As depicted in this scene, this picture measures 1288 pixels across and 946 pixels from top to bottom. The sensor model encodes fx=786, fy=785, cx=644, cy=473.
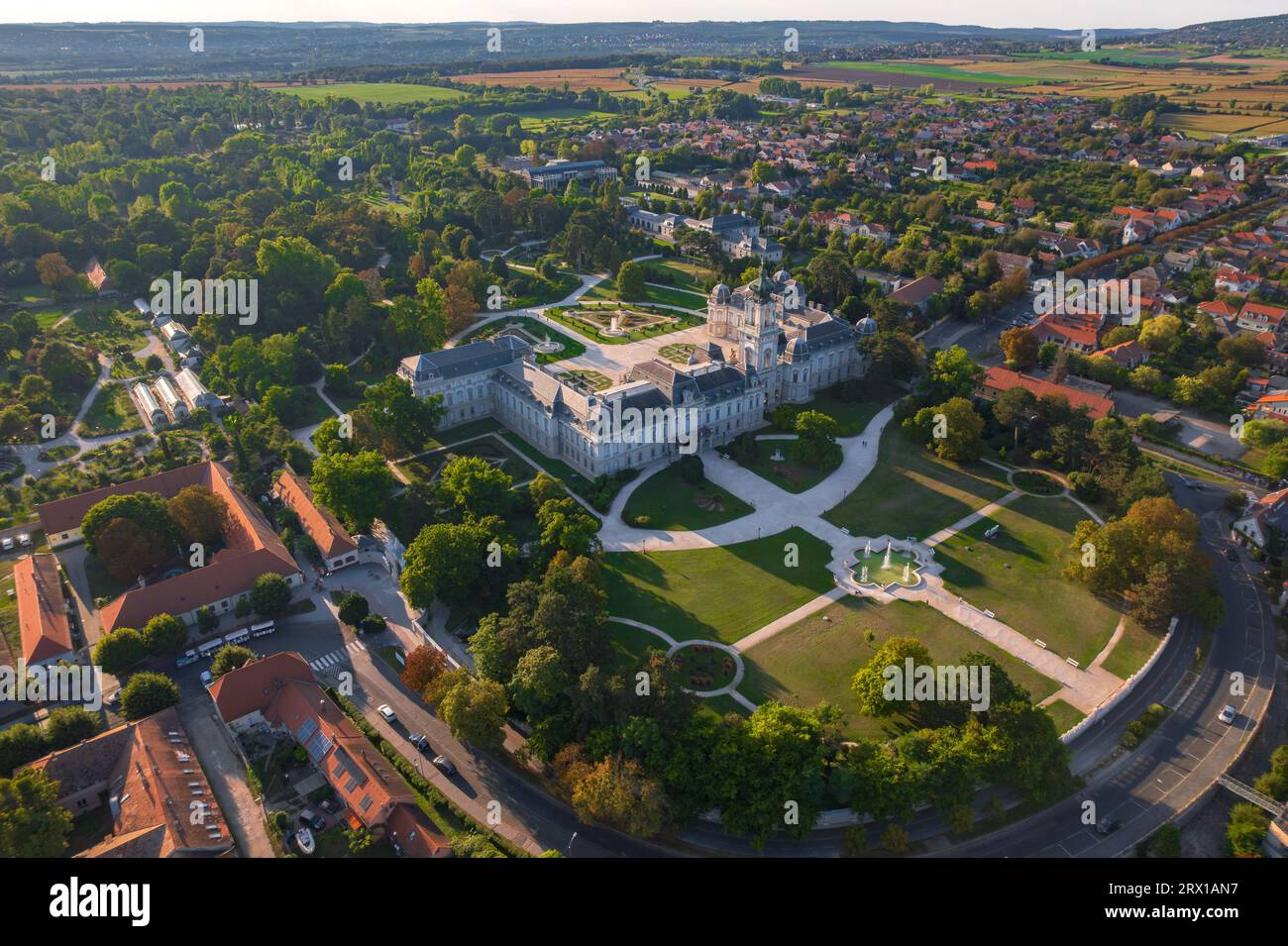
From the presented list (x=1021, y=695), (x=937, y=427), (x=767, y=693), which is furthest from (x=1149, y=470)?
(x=767, y=693)

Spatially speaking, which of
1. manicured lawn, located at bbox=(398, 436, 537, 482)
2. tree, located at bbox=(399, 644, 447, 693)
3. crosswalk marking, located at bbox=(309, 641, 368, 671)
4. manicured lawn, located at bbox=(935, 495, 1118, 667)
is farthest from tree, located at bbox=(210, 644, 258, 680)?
manicured lawn, located at bbox=(935, 495, 1118, 667)

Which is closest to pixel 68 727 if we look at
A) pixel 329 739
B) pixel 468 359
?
pixel 329 739

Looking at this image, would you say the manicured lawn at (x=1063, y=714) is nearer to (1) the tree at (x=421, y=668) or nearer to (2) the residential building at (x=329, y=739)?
(2) the residential building at (x=329, y=739)

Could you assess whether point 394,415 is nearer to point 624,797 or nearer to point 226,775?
point 226,775

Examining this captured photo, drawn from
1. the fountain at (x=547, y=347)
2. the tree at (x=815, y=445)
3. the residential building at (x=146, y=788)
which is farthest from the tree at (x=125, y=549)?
the tree at (x=815, y=445)
